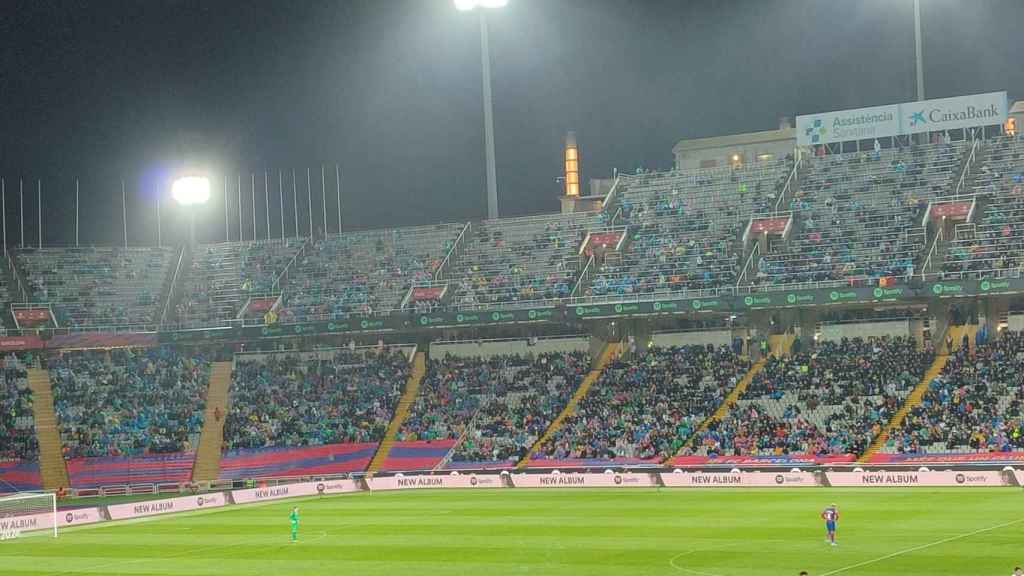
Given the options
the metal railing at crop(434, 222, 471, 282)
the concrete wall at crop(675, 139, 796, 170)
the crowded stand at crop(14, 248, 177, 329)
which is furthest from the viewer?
the concrete wall at crop(675, 139, 796, 170)

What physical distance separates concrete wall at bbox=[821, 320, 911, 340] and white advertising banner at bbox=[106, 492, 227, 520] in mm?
32085

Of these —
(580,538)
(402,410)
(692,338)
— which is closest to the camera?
(580,538)

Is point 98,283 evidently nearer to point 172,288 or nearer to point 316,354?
point 172,288

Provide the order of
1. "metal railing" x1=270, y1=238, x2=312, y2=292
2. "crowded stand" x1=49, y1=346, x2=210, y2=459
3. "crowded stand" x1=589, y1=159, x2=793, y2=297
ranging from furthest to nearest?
"metal railing" x1=270, y1=238, x2=312, y2=292 → "crowded stand" x1=49, y1=346, x2=210, y2=459 → "crowded stand" x1=589, y1=159, x2=793, y2=297

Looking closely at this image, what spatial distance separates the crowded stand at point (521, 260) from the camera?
258ft

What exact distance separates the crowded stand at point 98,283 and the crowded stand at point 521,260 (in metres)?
20.6

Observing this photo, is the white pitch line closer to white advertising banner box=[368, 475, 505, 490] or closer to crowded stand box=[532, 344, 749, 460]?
crowded stand box=[532, 344, 749, 460]

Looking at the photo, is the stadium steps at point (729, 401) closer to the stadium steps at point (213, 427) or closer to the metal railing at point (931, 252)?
the metal railing at point (931, 252)

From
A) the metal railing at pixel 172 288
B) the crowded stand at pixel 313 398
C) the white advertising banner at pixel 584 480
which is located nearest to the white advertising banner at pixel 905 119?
the white advertising banner at pixel 584 480

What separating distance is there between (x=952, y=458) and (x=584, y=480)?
1636cm

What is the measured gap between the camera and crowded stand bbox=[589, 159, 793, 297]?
74938 mm

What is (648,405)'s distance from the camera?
7138 centimetres

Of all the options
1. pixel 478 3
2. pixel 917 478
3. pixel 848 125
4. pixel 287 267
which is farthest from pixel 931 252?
pixel 287 267

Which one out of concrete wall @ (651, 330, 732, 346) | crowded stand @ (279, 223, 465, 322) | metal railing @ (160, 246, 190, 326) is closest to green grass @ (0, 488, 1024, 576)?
concrete wall @ (651, 330, 732, 346)
